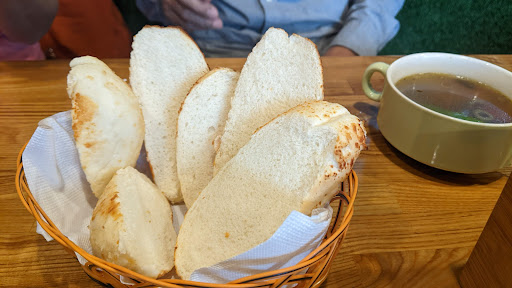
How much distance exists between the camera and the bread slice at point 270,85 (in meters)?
0.58

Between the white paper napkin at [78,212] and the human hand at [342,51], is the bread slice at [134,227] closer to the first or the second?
the white paper napkin at [78,212]

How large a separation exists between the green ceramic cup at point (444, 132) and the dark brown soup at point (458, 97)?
0.02 meters

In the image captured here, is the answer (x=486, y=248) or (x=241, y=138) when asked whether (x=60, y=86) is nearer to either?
(x=241, y=138)

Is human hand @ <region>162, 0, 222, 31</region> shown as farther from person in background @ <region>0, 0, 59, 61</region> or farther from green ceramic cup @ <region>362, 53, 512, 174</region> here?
green ceramic cup @ <region>362, 53, 512, 174</region>

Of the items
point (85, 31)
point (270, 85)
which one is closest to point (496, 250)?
point (270, 85)

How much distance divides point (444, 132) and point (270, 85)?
0.97 ft

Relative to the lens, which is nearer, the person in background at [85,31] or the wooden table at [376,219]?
the wooden table at [376,219]

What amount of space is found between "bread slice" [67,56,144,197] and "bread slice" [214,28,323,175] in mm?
133

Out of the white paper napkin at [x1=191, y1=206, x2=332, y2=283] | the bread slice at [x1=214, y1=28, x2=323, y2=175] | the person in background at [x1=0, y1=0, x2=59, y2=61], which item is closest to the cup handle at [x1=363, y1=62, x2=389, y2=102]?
the bread slice at [x1=214, y1=28, x2=323, y2=175]

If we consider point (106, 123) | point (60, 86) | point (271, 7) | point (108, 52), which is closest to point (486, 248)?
point (106, 123)

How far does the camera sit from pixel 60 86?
89 cm

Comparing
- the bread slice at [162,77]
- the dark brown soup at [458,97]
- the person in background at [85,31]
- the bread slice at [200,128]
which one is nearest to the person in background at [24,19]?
the person in background at [85,31]

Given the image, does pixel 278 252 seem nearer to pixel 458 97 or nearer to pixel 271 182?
pixel 271 182

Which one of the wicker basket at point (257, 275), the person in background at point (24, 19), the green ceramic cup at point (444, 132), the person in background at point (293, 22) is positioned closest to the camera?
the wicker basket at point (257, 275)
